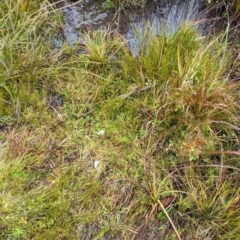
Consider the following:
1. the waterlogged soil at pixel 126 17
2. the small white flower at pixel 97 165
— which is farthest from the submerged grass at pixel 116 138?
the waterlogged soil at pixel 126 17

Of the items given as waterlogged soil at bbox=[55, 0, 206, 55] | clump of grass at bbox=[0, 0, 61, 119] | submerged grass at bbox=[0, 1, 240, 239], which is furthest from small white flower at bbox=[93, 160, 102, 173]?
→ waterlogged soil at bbox=[55, 0, 206, 55]

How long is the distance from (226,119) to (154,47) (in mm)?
630

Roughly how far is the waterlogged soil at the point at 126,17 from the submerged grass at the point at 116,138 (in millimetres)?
151

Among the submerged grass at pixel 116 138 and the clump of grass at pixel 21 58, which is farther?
the clump of grass at pixel 21 58

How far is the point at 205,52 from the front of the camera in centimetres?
232

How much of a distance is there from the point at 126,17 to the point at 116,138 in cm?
100

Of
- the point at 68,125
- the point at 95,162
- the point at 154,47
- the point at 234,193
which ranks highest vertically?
the point at 154,47

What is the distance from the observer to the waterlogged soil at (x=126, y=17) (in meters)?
2.63

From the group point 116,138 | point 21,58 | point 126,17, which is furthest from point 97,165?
point 126,17

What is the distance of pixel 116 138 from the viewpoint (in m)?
2.23

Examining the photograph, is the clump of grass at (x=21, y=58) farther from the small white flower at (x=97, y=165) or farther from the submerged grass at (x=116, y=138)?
the small white flower at (x=97, y=165)

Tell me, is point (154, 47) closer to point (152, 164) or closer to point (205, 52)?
point (205, 52)

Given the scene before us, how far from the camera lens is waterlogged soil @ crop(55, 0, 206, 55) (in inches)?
104

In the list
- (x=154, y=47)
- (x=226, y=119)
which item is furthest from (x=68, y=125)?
(x=226, y=119)
